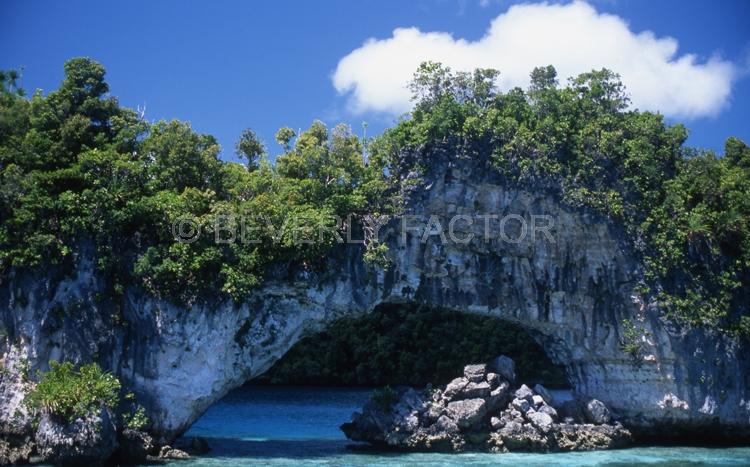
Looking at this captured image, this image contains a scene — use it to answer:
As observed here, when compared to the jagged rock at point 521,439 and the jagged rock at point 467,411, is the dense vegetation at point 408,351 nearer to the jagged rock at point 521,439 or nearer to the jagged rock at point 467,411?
the jagged rock at point 467,411

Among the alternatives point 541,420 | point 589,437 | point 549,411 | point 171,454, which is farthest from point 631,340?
point 171,454

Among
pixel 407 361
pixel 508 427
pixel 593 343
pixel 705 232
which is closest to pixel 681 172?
pixel 705 232

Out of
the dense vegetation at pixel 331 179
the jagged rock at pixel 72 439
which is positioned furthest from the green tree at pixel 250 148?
Answer: the jagged rock at pixel 72 439

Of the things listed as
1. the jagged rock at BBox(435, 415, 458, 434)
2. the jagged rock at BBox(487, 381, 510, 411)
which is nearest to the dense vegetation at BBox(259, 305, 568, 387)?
the jagged rock at BBox(487, 381, 510, 411)

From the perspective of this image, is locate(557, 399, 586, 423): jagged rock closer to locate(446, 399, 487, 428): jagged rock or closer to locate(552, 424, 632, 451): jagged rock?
locate(552, 424, 632, 451): jagged rock

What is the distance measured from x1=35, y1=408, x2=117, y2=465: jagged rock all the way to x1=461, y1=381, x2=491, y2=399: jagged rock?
31.6 ft

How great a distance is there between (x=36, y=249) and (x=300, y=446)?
8944 mm

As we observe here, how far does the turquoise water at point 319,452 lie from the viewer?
1853 cm

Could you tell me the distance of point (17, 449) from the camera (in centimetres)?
1683

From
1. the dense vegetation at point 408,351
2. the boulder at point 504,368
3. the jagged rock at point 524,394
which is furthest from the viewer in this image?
the dense vegetation at point 408,351

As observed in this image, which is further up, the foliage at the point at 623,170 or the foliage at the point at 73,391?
the foliage at the point at 623,170

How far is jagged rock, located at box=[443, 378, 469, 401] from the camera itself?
21.3 meters

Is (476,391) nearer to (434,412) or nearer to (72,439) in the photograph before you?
(434,412)

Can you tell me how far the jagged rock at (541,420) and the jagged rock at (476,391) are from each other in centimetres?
130
